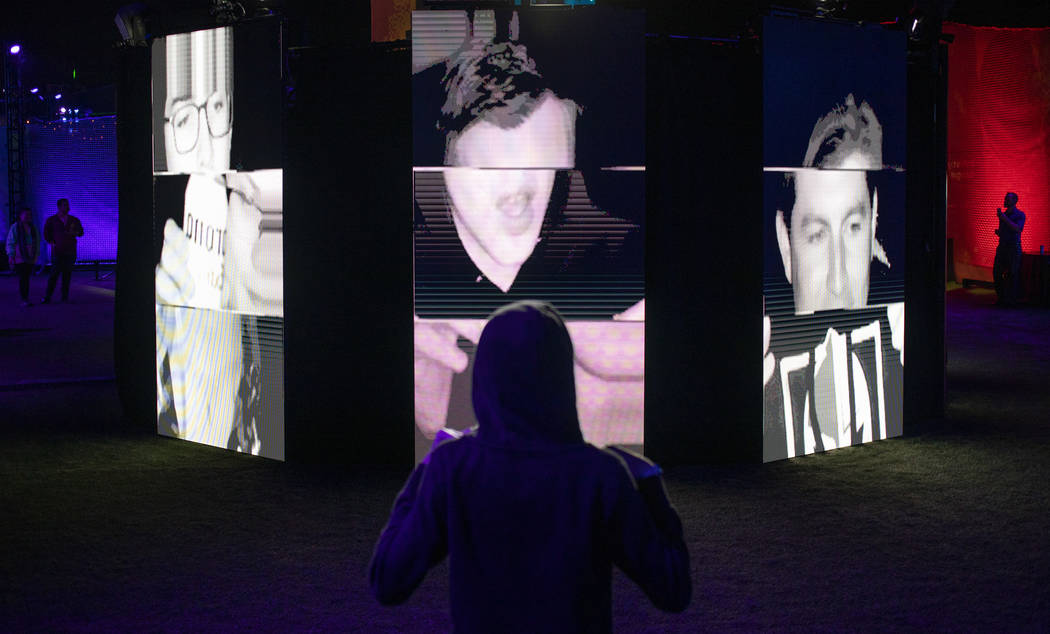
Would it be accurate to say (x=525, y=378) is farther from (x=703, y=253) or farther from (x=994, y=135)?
(x=994, y=135)

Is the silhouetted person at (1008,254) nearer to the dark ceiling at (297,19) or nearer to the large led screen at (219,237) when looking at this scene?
the dark ceiling at (297,19)

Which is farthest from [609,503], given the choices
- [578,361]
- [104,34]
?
[104,34]

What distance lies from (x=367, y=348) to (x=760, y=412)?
9.23 ft

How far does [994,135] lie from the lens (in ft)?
75.8

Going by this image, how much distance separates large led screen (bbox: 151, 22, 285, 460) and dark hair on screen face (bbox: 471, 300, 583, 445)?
5931 millimetres

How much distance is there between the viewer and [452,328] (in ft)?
23.7

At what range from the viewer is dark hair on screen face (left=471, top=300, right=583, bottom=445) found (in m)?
2.06

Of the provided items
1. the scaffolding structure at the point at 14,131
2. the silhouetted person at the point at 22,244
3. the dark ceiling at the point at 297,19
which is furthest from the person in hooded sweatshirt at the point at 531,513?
the scaffolding structure at the point at 14,131

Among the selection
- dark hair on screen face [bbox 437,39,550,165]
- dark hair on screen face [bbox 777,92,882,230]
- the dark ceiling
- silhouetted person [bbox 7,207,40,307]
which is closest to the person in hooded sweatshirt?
dark hair on screen face [bbox 437,39,550,165]

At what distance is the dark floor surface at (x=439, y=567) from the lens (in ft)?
15.3

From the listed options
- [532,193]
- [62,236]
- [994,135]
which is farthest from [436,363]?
[994,135]

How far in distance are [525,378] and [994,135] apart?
77.4 ft

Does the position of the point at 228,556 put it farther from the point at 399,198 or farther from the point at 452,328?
the point at 399,198

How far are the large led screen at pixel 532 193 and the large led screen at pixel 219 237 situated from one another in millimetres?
1268
